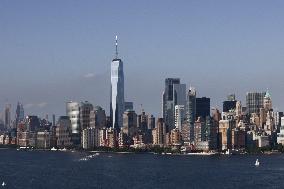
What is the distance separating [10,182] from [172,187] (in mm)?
22351

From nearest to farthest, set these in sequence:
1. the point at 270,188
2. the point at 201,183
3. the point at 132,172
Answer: the point at 270,188
the point at 201,183
the point at 132,172

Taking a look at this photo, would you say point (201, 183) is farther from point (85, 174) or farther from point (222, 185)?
point (85, 174)

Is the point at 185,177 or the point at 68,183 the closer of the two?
the point at 68,183

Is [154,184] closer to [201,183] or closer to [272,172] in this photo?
[201,183]

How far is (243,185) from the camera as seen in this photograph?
95.9 metres

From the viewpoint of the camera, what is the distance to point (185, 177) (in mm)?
109625

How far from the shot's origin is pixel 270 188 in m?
92.3

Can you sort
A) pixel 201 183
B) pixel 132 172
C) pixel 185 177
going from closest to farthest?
pixel 201 183 < pixel 185 177 < pixel 132 172

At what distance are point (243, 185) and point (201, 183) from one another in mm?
6018

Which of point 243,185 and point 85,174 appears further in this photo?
point 85,174

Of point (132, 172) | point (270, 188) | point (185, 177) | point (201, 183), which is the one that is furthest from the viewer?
point (132, 172)

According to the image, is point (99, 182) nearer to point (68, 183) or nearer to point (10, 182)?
point (68, 183)

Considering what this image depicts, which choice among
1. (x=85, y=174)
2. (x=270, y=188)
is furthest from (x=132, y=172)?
(x=270, y=188)

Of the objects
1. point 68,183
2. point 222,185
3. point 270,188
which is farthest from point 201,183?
point 68,183
